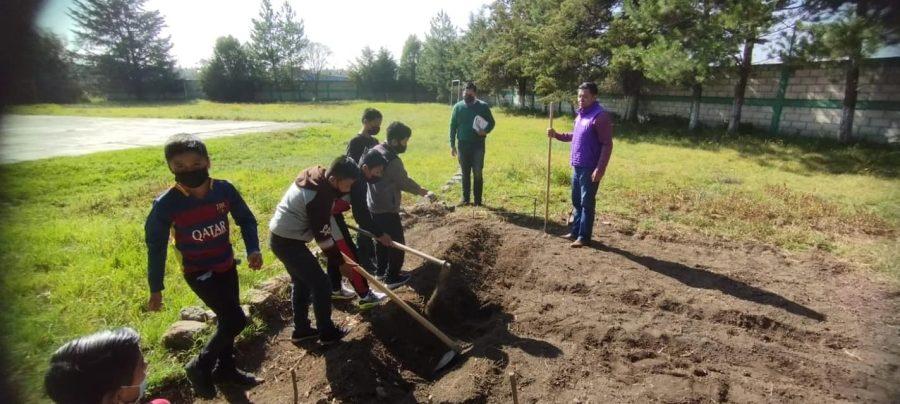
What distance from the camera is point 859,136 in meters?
12.1

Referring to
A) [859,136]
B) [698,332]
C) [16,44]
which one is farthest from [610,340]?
[859,136]

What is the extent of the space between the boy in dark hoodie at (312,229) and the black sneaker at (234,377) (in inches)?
21.9

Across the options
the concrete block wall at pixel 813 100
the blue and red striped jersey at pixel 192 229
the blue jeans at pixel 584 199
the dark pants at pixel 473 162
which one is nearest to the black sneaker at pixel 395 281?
the blue and red striped jersey at pixel 192 229

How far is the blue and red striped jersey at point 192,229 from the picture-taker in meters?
2.70

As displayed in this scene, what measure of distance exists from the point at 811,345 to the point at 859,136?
1240 centimetres

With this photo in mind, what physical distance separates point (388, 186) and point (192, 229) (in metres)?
1.97

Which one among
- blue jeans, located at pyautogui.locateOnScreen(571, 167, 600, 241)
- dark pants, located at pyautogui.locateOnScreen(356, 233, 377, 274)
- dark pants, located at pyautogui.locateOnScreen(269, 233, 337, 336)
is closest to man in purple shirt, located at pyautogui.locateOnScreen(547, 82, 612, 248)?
blue jeans, located at pyautogui.locateOnScreen(571, 167, 600, 241)

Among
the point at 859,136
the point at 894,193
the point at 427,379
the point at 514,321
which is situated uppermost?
the point at 859,136

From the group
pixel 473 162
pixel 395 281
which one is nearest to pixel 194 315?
pixel 395 281

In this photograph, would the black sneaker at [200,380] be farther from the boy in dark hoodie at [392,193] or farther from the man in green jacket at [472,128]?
the man in green jacket at [472,128]

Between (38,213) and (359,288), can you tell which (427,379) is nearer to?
(359,288)

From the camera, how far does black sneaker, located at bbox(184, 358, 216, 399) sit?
301 cm

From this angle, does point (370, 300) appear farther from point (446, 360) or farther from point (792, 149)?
point (792, 149)

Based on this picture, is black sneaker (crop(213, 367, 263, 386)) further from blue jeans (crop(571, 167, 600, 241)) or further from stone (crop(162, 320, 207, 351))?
blue jeans (crop(571, 167, 600, 241))
